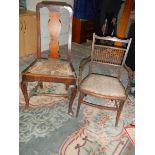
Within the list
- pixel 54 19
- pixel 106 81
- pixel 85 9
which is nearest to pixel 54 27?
pixel 54 19

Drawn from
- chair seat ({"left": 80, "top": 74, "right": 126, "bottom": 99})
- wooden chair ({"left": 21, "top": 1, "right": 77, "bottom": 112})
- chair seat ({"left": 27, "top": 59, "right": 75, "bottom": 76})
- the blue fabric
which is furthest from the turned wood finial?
the blue fabric

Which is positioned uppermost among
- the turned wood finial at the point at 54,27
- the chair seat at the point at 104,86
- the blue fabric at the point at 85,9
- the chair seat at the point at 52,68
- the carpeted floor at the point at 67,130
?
the blue fabric at the point at 85,9

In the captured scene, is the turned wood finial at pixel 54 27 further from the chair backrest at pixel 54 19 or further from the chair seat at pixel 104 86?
the chair seat at pixel 104 86

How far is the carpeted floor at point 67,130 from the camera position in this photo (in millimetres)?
1792

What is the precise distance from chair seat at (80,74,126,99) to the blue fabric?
2391 millimetres

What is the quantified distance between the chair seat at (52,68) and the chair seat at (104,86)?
7.5 inches

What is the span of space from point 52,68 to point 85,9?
7.96 feet

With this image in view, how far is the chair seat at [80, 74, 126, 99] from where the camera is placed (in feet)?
6.48

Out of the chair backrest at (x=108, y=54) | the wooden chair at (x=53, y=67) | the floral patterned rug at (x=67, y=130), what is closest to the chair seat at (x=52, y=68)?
the wooden chair at (x=53, y=67)

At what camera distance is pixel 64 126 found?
2.06 m

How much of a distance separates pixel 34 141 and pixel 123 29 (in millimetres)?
2306

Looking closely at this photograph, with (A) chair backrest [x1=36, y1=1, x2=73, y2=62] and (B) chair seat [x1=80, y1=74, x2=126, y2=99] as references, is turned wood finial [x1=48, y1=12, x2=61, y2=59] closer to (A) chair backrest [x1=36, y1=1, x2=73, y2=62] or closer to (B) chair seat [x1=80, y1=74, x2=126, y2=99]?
(A) chair backrest [x1=36, y1=1, x2=73, y2=62]

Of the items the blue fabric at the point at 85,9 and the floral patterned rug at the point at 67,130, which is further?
the blue fabric at the point at 85,9
